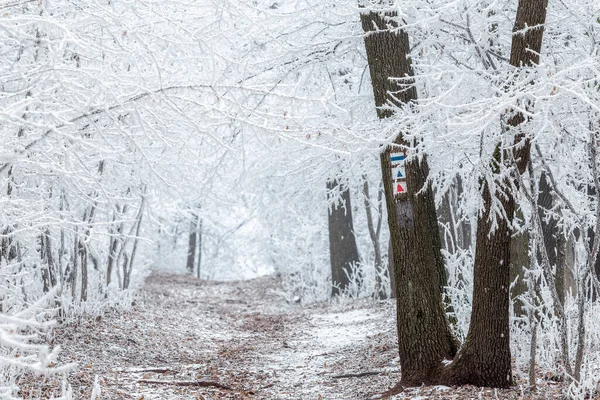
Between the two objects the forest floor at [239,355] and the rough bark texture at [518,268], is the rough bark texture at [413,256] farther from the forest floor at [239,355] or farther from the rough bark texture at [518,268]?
the rough bark texture at [518,268]

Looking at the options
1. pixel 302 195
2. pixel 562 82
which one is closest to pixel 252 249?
pixel 302 195

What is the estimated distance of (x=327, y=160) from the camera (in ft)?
23.6

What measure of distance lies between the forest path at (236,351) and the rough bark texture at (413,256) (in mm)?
631

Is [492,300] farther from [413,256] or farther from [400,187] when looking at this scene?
[400,187]

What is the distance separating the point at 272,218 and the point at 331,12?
12693 millimetres

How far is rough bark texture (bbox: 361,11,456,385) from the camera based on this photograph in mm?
5586

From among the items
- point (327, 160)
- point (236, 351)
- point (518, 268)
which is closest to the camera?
point (327, 160)

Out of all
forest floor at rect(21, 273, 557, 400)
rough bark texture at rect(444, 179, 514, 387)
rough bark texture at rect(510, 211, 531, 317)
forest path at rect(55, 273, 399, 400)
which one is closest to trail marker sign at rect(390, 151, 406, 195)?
rough bark texture at rect(444, 179, 514, 387)

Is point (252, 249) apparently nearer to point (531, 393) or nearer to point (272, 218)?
point (272, 218)

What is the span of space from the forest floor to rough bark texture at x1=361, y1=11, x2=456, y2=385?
14.3 inches

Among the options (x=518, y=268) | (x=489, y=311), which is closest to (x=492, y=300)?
(x=489, y=311)

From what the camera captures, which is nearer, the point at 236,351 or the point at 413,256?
the point at 413,256

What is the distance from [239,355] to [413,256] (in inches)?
146

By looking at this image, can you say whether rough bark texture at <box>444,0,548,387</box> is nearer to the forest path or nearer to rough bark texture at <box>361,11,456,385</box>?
rough bark texture at <box>361,11,456,385</box>
